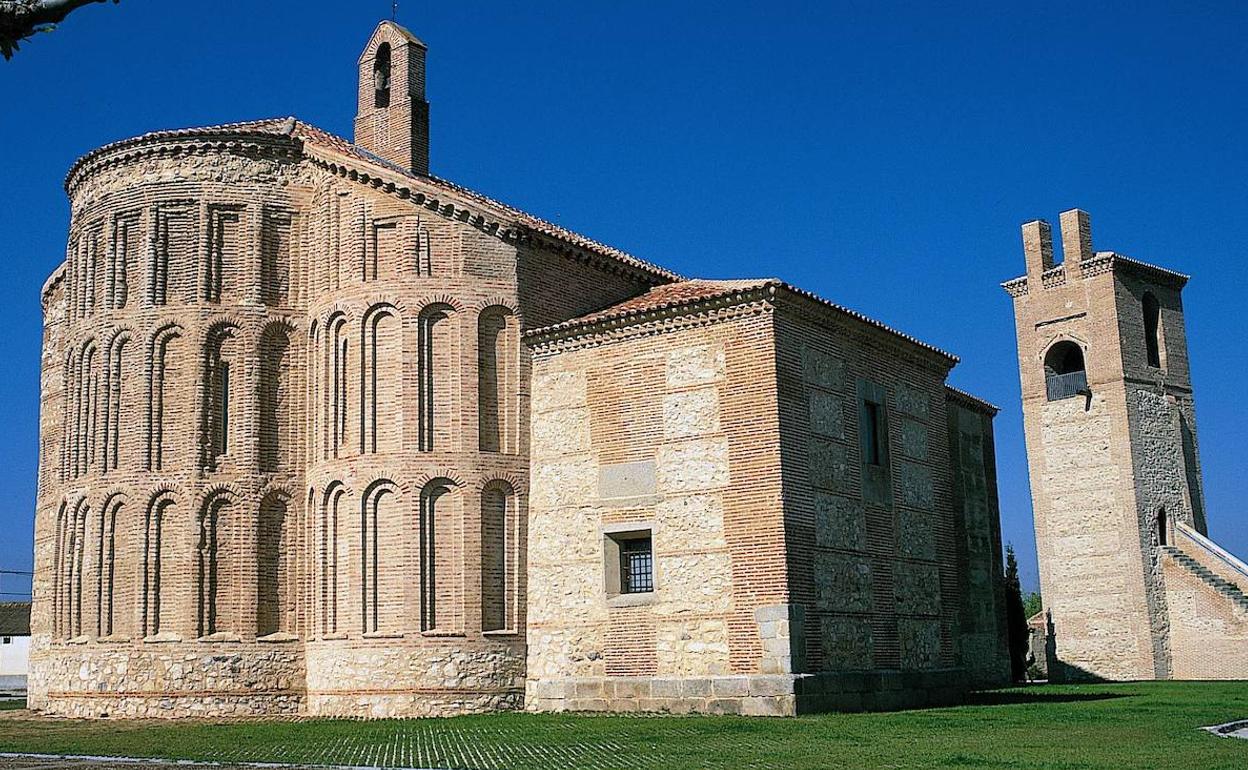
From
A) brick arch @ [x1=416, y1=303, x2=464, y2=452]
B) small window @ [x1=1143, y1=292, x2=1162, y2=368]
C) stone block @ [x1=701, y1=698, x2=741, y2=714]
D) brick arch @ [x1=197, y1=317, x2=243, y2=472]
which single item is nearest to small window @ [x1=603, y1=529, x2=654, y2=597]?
stone block @ [x1=701, y1=698, x2=741, y2=714]

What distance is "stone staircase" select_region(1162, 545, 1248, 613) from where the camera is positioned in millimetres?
37062

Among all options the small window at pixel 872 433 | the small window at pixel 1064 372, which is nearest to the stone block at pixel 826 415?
the small window at pixel 872 433

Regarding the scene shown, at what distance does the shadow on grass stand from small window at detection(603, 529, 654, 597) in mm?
6308

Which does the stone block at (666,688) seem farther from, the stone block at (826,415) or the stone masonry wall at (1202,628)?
the stone masonry wall at (1202,628)

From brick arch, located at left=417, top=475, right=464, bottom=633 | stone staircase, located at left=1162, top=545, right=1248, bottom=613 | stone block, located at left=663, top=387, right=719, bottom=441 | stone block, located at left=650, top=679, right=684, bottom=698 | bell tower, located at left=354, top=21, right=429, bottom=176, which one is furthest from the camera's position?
stone staircase, located at left=1162, top=545, right=1248, bottom=613

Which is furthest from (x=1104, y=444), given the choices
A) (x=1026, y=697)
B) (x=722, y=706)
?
(x=722, y=706)

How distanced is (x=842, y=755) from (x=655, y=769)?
83.2 inches

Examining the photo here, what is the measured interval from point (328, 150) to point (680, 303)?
802cm

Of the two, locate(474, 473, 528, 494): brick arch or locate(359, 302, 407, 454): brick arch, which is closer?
locate(474, 473, 528, 494): brick arch

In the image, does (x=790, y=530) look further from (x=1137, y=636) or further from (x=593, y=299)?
(x=1137, y=636)

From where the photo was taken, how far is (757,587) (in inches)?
738

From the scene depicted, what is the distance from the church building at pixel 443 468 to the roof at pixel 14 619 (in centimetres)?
3652

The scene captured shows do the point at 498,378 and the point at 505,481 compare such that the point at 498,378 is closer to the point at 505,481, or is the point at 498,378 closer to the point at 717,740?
the point at 505,481

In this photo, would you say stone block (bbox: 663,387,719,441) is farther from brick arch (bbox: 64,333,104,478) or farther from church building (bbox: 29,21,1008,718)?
brick arch (bbox: 64,333,104,478)
